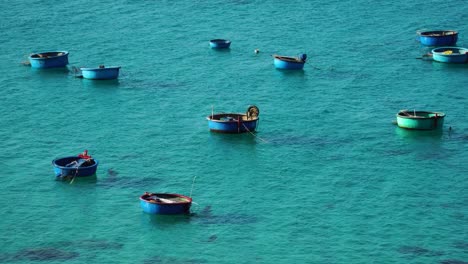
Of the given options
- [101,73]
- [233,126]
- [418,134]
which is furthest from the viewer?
[101,73]

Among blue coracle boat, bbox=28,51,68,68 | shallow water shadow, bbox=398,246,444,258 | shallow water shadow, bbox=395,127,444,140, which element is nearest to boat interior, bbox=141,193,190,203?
shallow water shadow, bbox=398,246,444,258

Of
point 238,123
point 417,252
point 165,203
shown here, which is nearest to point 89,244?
point 165,203

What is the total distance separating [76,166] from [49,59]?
45.6m

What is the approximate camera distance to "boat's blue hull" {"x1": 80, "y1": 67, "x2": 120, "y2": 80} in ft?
449

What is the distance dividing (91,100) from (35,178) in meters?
29.1

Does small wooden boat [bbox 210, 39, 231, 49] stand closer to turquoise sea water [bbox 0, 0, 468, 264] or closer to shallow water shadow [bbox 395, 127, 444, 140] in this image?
turquoise sea water [bbox 0, 0, 468, 264]

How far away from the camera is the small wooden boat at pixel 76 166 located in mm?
100375

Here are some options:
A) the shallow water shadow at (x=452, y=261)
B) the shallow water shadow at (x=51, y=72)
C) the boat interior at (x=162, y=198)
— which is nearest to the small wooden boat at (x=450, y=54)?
A: the shallow water shadow at (x=51, y=72)

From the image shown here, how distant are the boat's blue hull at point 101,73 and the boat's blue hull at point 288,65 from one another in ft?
72.4

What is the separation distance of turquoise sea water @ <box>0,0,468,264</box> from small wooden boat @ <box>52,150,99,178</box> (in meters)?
1.28

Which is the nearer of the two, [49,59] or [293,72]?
[293,72]

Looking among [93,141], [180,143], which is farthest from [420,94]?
[93,141]

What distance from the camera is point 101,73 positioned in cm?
13712

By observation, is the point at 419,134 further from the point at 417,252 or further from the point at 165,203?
the point at 165,203
